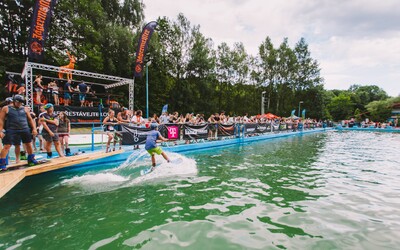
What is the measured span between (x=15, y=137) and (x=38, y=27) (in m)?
8.63

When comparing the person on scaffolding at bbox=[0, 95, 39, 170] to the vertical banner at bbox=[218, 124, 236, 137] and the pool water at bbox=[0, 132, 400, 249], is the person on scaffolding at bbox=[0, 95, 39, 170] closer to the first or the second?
the pool water at bbox=[0, 132, 400, 249]

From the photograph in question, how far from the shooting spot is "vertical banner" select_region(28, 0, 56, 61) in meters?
11.1

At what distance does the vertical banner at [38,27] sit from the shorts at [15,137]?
764 centimetres

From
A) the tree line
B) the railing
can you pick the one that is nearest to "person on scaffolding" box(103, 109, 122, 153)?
the railing

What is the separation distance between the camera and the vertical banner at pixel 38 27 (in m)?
11.1

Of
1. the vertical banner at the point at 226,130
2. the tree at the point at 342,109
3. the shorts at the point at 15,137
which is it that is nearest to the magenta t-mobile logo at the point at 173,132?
the vertical banner at the point at 226,130

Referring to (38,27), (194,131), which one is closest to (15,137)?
(38,27)

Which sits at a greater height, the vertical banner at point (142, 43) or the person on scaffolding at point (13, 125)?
the vertical banner at point (142, 43)

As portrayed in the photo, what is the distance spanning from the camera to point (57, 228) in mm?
3848

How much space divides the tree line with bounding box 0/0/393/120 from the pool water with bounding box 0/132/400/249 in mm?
19929

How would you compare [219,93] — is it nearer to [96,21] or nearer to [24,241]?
[96,21]

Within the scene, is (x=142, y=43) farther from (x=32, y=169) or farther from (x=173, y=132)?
(x=32, y=169)

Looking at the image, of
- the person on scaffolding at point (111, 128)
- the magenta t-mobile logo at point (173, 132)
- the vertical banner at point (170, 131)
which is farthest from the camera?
the magenta t-mobile logo at point (173, 132)

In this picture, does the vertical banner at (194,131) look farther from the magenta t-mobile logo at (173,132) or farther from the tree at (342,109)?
the tree at (342,109)
